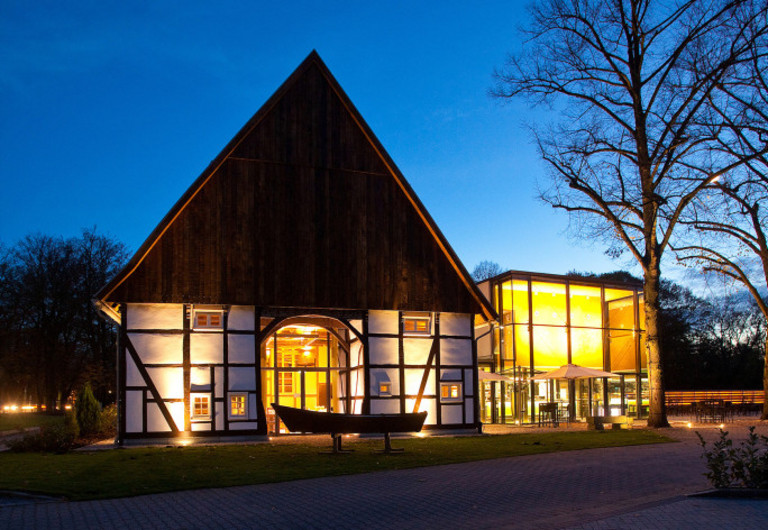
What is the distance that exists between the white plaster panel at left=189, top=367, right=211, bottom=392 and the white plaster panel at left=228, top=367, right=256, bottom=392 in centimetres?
58

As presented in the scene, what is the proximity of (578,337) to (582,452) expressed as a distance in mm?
17206

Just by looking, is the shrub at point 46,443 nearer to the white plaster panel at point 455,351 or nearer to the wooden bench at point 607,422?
the white plaster panel at point 455,351

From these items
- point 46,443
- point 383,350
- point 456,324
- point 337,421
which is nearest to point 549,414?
point 456,324

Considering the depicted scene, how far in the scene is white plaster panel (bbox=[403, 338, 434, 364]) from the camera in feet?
72.1

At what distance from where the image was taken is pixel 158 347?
1934cm

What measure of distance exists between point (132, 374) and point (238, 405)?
2.87m

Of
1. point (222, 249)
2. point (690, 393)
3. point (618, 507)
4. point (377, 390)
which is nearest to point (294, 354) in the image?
point (377, 390)

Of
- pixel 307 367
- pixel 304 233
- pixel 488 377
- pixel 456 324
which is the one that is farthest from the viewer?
pixel 488 377

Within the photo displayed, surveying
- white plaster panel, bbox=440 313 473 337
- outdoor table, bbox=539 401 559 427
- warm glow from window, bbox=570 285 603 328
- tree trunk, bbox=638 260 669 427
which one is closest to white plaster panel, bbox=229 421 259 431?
white plaster panel, bbox=440 313 473 337

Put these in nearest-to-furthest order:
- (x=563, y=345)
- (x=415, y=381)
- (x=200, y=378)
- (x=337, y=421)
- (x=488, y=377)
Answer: (x=337, y=421) < (x=200, y=378) < (x=415, y=381) < (x=488, y=377) < (x=563, y=345)

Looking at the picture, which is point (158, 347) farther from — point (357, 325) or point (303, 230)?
point (357, 325)

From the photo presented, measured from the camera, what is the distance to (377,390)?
21438mm

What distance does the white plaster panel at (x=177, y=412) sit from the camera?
754 inches

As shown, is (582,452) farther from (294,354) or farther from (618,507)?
(294,354)
